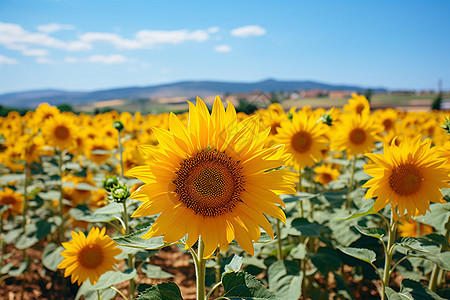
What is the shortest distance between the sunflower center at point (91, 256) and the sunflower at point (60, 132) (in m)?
2.38

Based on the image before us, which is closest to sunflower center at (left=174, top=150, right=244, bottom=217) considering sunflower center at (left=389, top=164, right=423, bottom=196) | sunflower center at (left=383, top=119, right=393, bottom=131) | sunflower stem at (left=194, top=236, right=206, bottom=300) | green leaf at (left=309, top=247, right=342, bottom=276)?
sunflower stem at (left=194, top=236, right=206, bottom=300)

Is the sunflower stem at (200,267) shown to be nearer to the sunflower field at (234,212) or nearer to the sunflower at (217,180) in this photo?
the sunflower field at (234,212)

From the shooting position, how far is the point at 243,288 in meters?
1.50

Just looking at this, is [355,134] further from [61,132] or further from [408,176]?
[61,132]

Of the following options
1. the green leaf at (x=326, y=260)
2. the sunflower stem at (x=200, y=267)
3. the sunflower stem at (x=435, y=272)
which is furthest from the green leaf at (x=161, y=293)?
the sunflower stem at (x=435, y=272)

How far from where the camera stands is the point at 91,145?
4.85m

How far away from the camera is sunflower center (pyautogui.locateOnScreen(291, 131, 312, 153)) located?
10.6ft

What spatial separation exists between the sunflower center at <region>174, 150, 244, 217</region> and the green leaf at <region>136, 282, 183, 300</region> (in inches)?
16.8

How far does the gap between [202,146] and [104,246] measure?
4.57ft

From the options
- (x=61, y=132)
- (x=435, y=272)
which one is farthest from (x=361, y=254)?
(x=61, y=132)

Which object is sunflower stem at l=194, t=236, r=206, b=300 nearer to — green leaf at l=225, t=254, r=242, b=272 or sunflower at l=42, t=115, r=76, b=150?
green leaf at l=225, t=254, r=242, b=272

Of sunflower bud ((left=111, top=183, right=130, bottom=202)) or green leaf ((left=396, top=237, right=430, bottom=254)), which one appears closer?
green leaf ((left=396, top=237, right=430, bottom=254))

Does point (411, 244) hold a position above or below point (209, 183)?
below

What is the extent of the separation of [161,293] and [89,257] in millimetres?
1086
